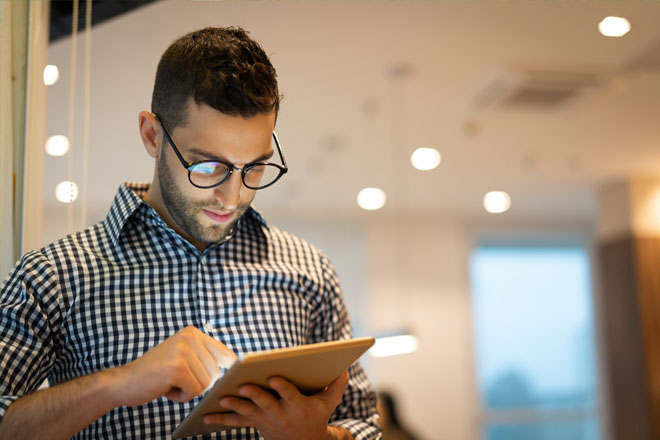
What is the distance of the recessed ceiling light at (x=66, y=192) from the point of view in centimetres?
142

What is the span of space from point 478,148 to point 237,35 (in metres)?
3.70

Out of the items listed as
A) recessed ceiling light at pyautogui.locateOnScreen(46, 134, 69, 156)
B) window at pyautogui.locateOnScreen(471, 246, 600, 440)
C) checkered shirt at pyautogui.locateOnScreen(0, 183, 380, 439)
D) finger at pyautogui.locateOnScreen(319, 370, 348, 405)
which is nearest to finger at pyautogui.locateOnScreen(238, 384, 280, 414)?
finger at pyautogui.locateOnScreen(319, 370, 348, 405)

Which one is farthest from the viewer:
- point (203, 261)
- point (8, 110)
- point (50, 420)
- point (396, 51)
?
point (396, 51)

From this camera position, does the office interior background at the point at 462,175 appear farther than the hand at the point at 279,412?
Yes

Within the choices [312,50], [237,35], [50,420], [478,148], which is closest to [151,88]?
[237,35]

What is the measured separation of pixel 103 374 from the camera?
3.09 ft

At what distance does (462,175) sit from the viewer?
17.5ft

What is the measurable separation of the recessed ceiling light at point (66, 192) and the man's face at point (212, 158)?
1.34 ft

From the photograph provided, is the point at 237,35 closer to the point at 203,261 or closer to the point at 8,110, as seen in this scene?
the point at 203,261

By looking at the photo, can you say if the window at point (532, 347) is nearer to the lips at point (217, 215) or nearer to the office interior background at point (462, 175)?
the office interior background at point (462, 175)

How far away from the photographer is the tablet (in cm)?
85

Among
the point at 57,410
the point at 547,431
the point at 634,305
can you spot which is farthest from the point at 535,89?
the point at 547,431

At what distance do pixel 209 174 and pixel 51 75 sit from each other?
65 centimetres

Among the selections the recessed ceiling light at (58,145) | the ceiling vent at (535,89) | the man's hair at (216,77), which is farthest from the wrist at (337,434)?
the ceiling vent at (535,89)
